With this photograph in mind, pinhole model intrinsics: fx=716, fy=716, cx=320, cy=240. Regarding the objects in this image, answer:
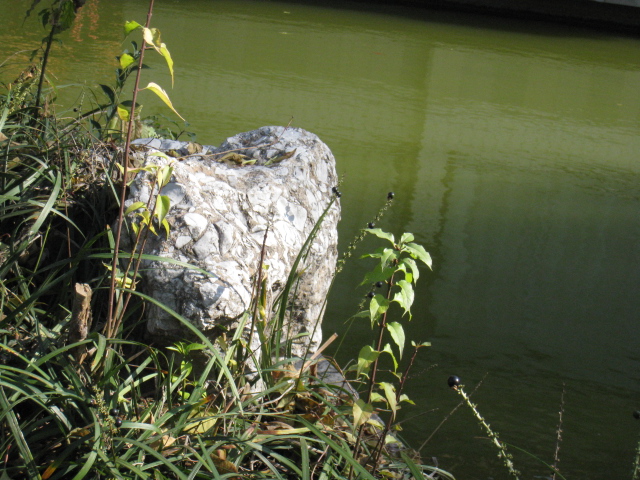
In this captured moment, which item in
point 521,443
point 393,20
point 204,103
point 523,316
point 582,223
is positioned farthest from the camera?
point 393,20

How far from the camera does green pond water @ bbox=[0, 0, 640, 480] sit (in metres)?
2.49

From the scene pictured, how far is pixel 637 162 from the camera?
4996 millimetres

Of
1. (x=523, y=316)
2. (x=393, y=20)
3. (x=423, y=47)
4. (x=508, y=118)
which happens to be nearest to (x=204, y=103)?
(x=508, y=118)

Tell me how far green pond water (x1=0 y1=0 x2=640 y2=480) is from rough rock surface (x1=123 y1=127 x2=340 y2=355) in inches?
21.2

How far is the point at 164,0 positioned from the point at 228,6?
745 millimetres

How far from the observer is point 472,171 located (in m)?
4.47

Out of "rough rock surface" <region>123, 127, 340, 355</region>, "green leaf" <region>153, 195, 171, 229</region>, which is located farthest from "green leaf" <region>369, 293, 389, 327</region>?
"green leaf" <region>153, 195, 171, 229</region>

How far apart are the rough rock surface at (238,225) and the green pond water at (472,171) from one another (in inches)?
21.2

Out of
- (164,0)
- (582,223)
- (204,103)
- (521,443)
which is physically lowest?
(521,443)

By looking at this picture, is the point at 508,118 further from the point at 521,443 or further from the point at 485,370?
the point at 521,443

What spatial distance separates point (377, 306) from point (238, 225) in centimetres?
56

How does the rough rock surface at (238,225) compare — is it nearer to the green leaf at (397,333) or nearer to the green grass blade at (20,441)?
the green leaf at (397,333)

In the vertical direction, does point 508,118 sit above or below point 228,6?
below

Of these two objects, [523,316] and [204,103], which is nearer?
[523,316]
